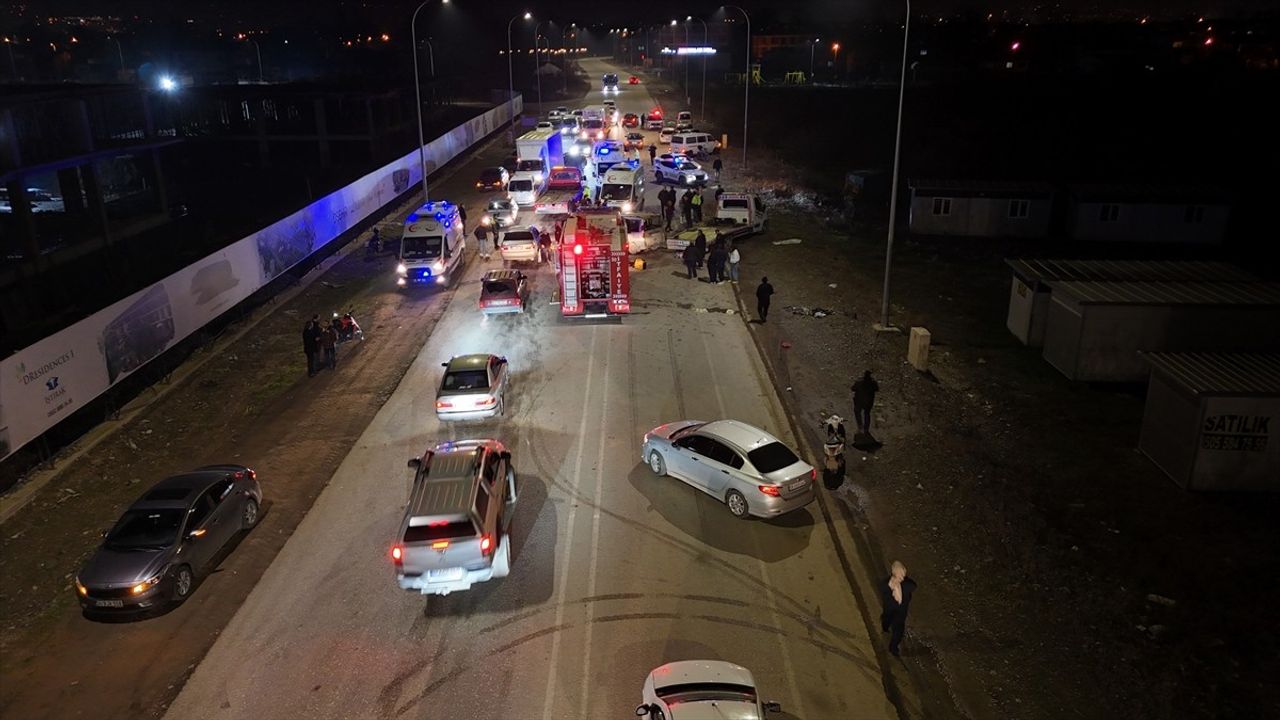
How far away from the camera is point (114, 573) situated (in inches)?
483

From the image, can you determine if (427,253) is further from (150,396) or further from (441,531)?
(441,531)

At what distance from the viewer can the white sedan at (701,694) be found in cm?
895

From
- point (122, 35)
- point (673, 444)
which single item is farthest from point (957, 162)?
point (122, 35)

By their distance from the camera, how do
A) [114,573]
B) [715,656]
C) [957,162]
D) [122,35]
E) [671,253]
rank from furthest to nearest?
[122,35] < [957,162] < [671,253] < [114,573] < [715,656]

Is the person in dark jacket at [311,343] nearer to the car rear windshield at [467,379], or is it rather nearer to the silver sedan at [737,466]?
the car rear windshield at [467,379]

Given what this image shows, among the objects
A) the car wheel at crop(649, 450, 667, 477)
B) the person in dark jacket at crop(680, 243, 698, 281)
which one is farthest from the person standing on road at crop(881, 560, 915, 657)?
the person in dark jacket at crop(680, 243, 698, 281)

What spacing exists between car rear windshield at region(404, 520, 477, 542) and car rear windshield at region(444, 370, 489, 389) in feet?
21.8

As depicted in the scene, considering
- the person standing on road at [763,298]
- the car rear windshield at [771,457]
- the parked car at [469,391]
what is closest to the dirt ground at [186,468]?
the parked car at [469,391]

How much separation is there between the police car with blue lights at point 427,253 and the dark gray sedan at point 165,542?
50.6ft

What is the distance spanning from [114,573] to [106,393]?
29.1 ft

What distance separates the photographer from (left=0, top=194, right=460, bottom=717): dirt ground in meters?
11.4

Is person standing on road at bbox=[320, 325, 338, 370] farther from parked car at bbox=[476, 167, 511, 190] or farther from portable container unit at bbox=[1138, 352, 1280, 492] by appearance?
parked car at bbox=[476, 167, 511, 190]

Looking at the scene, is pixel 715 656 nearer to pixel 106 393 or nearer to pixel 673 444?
pixel 673 444

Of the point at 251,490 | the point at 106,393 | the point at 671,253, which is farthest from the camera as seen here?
the point at 671,253
